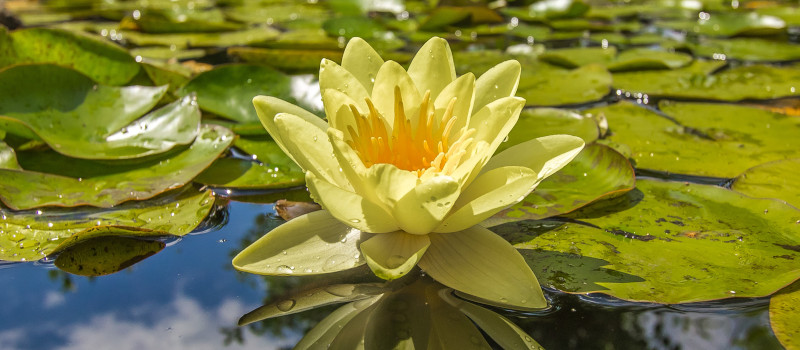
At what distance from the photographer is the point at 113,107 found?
1.89 m

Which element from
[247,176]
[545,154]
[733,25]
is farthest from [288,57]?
[733,25]

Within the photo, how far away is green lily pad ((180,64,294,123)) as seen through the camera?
2059 mm

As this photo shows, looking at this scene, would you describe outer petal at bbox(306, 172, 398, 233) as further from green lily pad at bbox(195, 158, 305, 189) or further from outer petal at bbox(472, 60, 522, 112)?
green lily pad at bbox(195, 158, 305, 189)

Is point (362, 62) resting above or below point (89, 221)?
above

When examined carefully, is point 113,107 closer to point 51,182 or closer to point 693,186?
point 51,182

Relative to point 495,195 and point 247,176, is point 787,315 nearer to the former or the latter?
point 495,195

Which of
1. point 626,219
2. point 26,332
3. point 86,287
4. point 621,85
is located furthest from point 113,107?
point 621,85

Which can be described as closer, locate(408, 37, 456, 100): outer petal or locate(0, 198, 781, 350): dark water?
locate(0, 198, 781, 350): dark water

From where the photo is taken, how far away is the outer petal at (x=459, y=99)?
123cm

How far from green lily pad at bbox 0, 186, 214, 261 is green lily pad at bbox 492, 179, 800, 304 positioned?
0.78m

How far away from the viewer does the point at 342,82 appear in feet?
4.25

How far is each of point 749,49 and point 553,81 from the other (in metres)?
1.38

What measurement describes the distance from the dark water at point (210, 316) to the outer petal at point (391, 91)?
1.37 ft

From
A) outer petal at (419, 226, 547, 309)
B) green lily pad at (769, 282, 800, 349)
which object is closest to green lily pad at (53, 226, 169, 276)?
outer petal at (419, 226, 547, 309)
